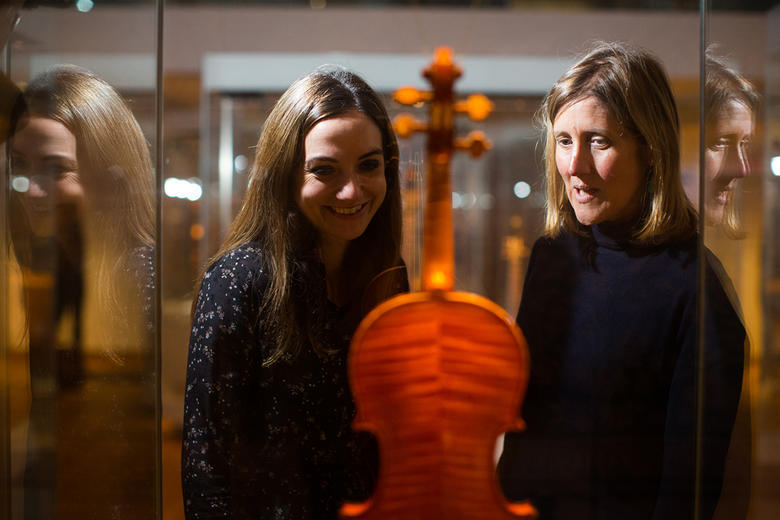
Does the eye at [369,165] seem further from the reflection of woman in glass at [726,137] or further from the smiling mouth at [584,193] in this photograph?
the reflection of woman in glass at [726,137]

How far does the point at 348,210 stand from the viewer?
1.43m

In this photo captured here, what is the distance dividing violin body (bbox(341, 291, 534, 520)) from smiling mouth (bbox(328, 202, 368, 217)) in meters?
0.26

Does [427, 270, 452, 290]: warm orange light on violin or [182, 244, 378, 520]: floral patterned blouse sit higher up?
[427, 270, 452, 290]: warm orange light on violin

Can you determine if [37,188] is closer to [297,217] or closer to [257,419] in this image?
[297,217]

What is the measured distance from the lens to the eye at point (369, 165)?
141 centimetres

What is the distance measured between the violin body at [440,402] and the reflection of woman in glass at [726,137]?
25.2 inches

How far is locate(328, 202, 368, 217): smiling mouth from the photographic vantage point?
1.42m

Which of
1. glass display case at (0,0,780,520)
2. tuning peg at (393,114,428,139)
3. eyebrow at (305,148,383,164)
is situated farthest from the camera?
glass display case at (0,0,780,520)

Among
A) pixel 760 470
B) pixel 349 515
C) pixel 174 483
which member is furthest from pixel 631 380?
pixel 174 483

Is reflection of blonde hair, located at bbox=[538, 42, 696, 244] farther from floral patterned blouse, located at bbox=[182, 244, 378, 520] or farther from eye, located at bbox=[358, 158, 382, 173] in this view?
floral patterned blouse, located at bbox=[182, 244, 378, 520]

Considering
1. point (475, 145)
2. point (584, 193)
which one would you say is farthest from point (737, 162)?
point (475, 145)

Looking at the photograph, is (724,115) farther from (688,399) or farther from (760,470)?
(760,470)

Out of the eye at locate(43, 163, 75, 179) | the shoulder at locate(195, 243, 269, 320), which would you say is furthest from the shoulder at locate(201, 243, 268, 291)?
the eye at locate(43, 163, 75, 179)

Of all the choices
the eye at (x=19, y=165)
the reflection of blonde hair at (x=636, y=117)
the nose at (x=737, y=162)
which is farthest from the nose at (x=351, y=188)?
the nose at (x=737, y=162)
